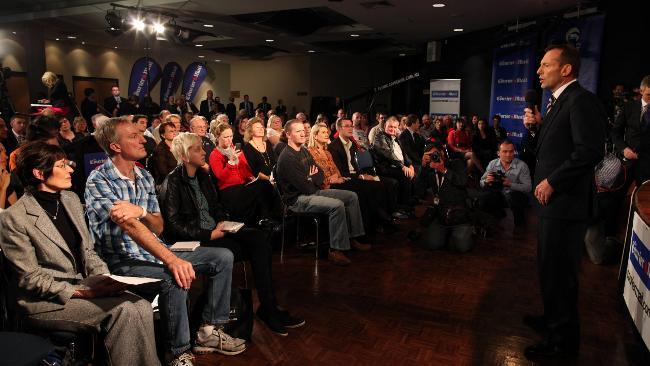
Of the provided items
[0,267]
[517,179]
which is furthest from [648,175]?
[0,267]

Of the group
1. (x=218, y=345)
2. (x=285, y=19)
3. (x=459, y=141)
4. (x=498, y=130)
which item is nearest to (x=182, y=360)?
(x=218, y=345)

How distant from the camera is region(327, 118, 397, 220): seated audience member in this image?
199 inches

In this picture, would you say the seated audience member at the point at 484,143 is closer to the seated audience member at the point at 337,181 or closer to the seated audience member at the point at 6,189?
the seated audience member at the point at 337,181

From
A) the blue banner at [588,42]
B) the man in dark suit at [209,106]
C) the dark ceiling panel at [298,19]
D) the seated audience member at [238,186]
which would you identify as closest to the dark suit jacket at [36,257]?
the seated audience member at [238,186]

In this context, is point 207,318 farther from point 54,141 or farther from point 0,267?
point 54,141

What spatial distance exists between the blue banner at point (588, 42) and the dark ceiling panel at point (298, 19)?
4.43 m

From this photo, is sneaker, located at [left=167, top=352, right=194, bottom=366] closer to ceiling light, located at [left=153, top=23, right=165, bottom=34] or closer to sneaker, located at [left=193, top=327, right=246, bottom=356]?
sneaker, located at [left=193, top=327, right=246, bottom=356]

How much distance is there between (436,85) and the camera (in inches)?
492

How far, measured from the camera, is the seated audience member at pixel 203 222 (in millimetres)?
2660

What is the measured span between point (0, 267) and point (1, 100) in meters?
6.43

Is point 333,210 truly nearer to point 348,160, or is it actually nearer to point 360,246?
point 360,246

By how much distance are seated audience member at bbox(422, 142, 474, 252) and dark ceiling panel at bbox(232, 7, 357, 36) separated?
18.5 ft

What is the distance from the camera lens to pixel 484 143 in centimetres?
888

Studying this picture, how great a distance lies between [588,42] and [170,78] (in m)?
12.0
